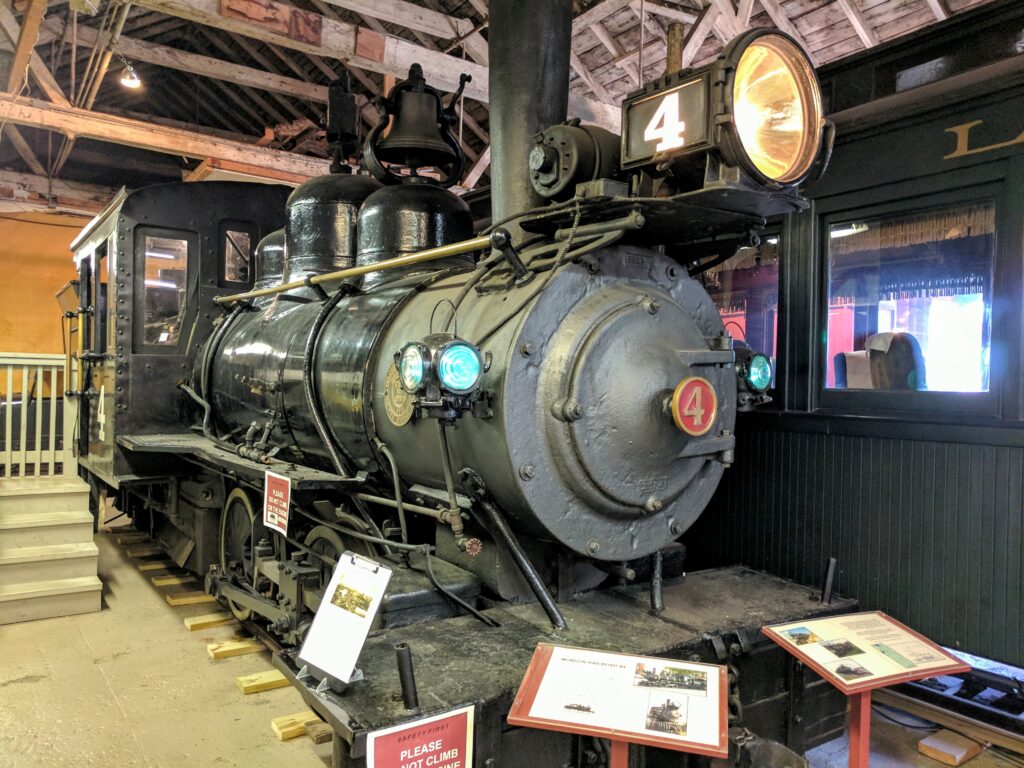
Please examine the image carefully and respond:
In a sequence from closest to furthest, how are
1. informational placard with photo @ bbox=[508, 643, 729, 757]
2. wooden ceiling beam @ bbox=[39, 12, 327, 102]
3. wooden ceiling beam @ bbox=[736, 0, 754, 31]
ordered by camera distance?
informational placard with photo @ bbox=[508, 643, 729, 757] → wooden ceiling beam @ bbox=[736, 0, 754, 31] → wooden ceiling beam @ bbox=[39, 12, 327, 102]

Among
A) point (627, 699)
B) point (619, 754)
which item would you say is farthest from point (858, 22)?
point (619, 754)

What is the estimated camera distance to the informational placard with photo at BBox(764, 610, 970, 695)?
1931 mm

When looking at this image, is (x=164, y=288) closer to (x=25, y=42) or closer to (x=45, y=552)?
(x=45, y=552)

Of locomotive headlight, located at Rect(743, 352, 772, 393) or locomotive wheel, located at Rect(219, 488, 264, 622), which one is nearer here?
locomotive headlight, located at Rect(743, 352, 772, 393)

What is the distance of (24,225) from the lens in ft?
39.8

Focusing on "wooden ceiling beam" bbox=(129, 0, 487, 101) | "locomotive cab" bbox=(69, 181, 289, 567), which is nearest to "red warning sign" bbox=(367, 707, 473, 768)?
"locomotive cab" bbox=(69, 181, 289, 567)

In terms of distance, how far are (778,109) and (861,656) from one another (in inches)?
61.9

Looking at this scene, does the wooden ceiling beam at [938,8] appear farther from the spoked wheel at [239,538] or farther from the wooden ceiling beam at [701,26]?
the spoked wheel at [239,538]

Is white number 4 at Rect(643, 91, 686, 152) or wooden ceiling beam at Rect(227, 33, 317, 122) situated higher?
wooden ceiling beam at Rect(227, 33, 317, 122)

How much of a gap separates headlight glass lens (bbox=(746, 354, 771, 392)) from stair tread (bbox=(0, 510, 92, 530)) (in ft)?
14.9

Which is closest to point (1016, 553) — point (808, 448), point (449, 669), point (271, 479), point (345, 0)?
point (808, 448)

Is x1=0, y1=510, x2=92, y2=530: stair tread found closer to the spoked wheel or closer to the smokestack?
the spoked wheel

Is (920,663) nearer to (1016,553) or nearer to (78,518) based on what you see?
(1016,553)

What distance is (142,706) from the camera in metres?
3.43
